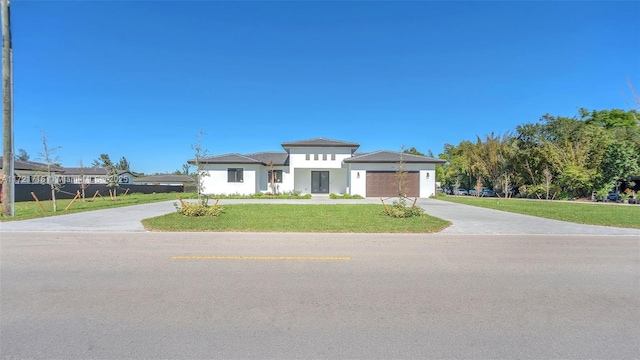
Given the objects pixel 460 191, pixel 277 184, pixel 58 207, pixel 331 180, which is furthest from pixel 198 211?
pixel 460 191

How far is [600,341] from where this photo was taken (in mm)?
3061

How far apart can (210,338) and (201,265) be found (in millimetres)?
2800

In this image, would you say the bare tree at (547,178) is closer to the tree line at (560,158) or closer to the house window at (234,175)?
the tree line at (560,158)

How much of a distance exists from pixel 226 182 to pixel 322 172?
9.33 meters

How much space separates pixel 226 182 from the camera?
28.0 meters

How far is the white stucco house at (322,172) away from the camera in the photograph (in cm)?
2667

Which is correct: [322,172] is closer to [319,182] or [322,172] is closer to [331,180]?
[319,182]

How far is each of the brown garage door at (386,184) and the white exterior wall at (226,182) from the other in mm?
10592

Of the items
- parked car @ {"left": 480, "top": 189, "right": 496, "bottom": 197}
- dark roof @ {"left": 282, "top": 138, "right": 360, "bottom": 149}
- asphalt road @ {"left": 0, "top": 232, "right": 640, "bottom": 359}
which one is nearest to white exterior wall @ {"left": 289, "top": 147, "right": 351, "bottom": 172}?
dark roof @ {"left": 282, "top": 138, "right": 360, "bottom": 149}

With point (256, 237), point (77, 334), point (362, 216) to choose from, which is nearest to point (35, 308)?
point (77, 334)

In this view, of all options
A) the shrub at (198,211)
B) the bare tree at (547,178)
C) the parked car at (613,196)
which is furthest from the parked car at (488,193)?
the shrub at (198,211)

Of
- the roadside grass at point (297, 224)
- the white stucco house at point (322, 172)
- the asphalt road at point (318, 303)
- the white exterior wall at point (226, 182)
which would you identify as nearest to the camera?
the asphalt road at point (318, 303)

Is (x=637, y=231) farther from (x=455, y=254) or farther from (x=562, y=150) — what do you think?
(x=562, y=150)

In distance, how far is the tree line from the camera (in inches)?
1049
